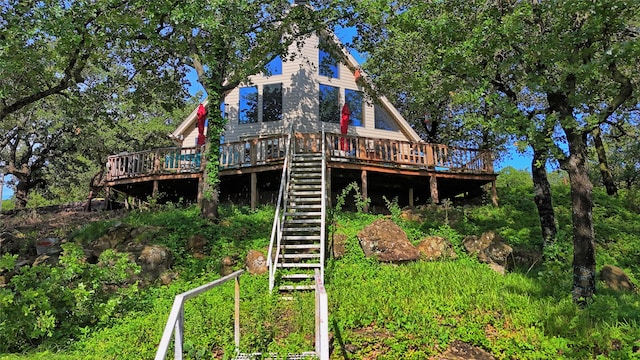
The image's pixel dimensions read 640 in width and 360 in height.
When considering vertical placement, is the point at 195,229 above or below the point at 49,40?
below

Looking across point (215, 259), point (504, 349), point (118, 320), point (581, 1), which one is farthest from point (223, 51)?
point (504, 349)

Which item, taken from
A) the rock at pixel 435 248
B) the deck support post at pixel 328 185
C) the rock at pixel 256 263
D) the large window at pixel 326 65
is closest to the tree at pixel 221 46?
the rock at pixel 256 263

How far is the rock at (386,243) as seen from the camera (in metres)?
9.94

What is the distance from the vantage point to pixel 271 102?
17859 mm

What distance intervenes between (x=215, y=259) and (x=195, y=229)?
177 centimetres

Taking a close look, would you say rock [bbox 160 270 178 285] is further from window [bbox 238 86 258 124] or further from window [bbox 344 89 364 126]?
window [bbox 344 89 364 126]

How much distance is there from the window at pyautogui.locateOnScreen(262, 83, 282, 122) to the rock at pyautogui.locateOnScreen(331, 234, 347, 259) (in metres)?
8.42

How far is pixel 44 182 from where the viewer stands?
25.3m

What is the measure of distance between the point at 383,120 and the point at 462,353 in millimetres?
14712

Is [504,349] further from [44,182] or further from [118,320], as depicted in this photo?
[44,182]

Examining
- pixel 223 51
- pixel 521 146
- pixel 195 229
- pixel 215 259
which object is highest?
pixel 223 51

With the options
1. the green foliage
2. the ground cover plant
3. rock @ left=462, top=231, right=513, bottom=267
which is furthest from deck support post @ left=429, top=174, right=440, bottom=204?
the green foliage

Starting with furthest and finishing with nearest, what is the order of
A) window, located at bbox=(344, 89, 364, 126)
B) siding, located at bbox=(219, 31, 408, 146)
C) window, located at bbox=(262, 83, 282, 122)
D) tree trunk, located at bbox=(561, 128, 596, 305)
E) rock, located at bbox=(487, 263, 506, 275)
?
window, located at bbox=(344, 89, 364, 126)
window, located at bbox=(262, 83, 282, 122)
siding, located at bbox=(219, 31, 408, 146)
rock, located at bbox=(487, 263, 506, 275)
tree trunk, located at bbox=(561, 128, 596, 305)

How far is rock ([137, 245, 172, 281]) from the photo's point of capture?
30.2 feet
